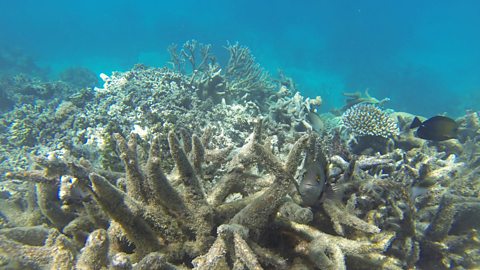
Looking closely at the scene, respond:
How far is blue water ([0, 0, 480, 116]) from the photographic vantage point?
1342 inches

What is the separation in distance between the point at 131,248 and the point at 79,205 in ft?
2.50

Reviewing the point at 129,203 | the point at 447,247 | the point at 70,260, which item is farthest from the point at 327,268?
the point at 447,247

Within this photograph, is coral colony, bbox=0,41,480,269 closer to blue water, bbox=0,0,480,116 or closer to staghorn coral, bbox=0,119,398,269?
staghorn coral, bbox=0,119,398,269

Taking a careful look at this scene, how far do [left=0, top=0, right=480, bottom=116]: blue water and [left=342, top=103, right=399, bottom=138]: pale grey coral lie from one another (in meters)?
18.6

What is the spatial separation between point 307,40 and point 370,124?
5113 cm

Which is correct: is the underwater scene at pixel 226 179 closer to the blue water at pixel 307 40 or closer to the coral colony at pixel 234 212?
the coral colony at pixel 234 212

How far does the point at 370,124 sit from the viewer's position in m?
5.90

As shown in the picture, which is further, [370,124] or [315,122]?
[315,122]

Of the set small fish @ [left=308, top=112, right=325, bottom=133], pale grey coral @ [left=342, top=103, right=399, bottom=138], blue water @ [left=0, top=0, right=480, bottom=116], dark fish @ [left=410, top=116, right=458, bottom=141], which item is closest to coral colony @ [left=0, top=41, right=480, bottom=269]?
dark fish @ [left=410, top=116, right=458, bottom=141]

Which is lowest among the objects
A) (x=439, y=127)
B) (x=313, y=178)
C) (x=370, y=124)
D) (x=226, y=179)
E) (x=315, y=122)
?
(x=313, y=178)

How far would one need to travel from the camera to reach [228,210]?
2127 millimetres

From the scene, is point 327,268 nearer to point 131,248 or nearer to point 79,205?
point 131,248

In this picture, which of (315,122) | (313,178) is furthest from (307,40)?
(313,178)

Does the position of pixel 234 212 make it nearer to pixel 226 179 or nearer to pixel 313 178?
pixel 226 179
